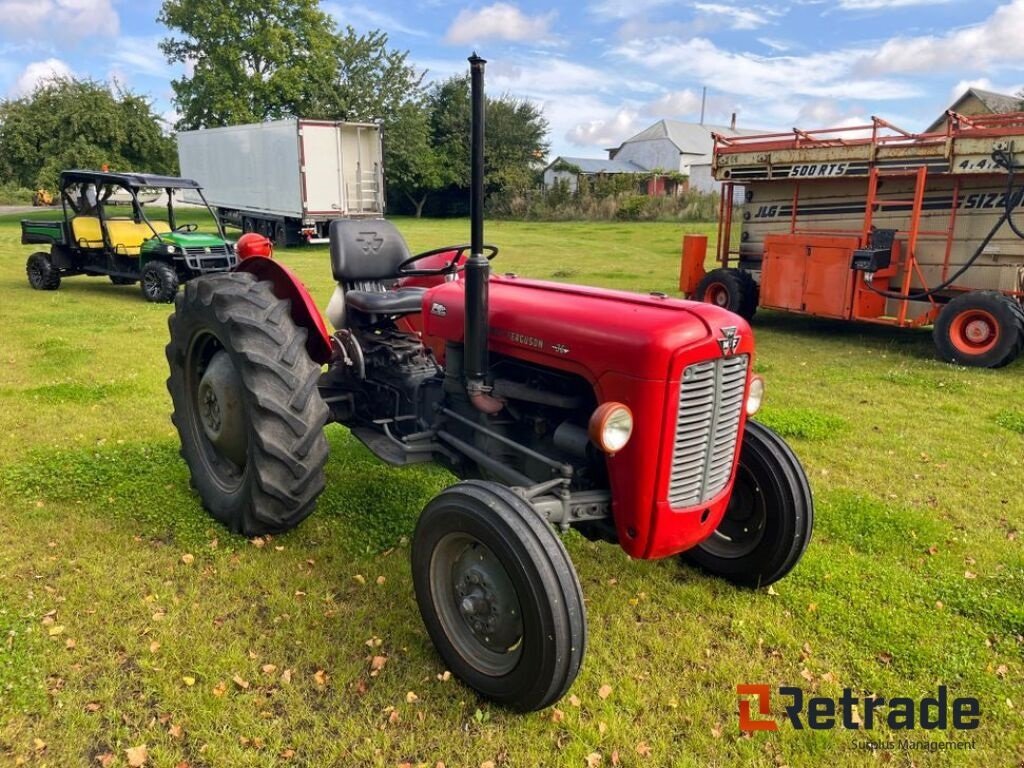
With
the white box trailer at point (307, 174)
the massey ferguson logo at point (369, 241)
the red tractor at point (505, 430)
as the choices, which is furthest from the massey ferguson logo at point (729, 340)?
the white box trailer at point (307, 174)

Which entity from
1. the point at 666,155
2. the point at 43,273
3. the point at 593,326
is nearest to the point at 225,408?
the point at 593,326

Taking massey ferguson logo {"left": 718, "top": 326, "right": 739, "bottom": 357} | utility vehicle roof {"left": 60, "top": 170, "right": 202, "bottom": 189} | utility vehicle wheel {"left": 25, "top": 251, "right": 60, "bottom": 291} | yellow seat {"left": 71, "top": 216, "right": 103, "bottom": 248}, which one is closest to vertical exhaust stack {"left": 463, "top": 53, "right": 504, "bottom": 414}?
massey ferguson logo {"left": 718, "top": 326, "right": 739, "bottom": 357}

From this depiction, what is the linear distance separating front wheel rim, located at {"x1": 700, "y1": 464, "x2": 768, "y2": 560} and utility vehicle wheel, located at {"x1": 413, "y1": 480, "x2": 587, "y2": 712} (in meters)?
1.18

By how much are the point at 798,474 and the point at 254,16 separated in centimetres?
3638

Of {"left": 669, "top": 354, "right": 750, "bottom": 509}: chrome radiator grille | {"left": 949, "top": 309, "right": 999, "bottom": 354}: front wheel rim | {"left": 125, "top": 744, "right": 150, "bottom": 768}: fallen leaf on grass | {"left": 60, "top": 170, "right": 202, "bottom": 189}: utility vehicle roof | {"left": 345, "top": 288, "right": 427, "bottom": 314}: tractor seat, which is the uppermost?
{"left": 60, "top": 170, "right": 202, "bottom": 189}: utility vehicle roof

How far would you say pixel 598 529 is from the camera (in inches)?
112

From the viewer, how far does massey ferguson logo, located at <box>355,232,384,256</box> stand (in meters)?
4.41

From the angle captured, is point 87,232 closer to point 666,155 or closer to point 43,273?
point 43,273

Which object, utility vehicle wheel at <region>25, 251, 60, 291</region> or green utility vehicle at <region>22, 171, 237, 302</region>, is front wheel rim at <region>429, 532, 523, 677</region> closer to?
green utility vehicle at <region>22, 171, 237, 302</region>

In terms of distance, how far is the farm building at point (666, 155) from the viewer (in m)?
48.0

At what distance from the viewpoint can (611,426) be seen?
8.04 ft

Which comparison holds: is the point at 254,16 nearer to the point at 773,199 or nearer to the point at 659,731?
the point at 773,199

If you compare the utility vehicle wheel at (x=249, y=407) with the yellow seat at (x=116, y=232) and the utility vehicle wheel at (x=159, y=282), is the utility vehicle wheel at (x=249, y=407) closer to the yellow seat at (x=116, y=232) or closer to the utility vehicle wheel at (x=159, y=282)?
the utility vehicle wheel at (x=159, y=282)

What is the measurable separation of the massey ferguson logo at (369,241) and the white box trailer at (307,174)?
45.4 ft
